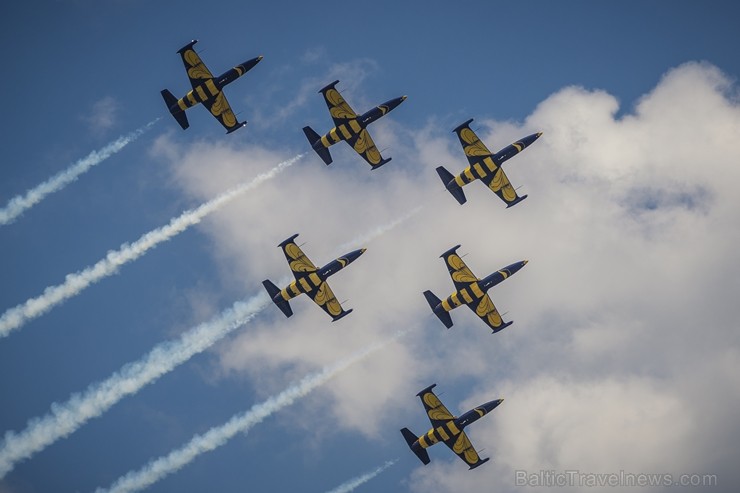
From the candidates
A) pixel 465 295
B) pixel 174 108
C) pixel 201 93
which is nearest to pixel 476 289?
pixel 465 295

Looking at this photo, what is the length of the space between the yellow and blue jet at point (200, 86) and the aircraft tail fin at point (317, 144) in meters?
9.10

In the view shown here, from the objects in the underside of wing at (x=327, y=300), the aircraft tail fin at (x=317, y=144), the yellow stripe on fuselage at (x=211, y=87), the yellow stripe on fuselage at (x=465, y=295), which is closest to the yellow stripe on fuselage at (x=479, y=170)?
the yellow stripe on fuselage at (x=465, y=295)

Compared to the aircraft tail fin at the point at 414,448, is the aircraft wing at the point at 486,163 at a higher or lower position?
higher

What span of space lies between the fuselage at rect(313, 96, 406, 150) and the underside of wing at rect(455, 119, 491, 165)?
7.09m

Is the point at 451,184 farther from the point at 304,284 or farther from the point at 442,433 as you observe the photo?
the point at 442,433

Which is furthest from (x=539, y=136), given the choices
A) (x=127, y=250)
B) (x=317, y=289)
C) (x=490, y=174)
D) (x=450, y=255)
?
(x=127, y=250)

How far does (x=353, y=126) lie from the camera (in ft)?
458

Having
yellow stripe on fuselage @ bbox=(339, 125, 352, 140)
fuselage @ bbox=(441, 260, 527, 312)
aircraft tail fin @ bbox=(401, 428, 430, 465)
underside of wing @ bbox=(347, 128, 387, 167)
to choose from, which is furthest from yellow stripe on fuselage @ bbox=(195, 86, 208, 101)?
aircraft tail fin @ bbox=(401, 428, 430, 465)

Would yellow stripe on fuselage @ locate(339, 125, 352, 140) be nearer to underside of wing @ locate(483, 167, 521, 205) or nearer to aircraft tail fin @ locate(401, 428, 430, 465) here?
underside of wing @ locate(483, 167, 521, 205)

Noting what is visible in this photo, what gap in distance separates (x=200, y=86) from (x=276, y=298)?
2302 centimetres

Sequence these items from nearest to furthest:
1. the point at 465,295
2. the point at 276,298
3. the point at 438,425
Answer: the point at 276,298
the point at 438,425
the point at 465,295

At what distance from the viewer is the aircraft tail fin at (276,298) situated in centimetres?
13588

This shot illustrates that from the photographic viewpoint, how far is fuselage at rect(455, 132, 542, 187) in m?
139

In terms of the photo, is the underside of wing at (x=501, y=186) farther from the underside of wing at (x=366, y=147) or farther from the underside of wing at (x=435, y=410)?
the underside of wing at (x=435, y=410)
